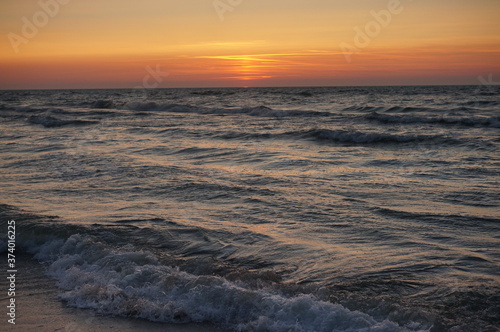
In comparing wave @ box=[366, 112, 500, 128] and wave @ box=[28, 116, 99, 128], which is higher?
wave @ box=[28, 116, 99, 128]

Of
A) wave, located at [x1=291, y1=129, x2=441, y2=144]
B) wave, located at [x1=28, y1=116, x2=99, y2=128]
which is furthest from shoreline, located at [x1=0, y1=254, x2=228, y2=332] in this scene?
wave, located at [x1=28, y1=116, x2=99, y2=128]

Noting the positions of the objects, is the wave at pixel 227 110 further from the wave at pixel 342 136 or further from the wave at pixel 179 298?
the wave at pixel 179 298

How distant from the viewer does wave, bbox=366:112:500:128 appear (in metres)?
24.3

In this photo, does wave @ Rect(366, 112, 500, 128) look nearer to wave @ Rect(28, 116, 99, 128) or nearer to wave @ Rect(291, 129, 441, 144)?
wave @ Rect(291, 129, 441, 144)

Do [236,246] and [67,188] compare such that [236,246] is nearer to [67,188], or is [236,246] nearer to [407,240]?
[407,240]

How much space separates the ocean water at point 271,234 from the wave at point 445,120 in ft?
29.4

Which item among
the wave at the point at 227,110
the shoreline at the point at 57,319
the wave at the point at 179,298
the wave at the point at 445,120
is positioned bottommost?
the shoreline at the point at 57,319

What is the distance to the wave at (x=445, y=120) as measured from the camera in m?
24.3

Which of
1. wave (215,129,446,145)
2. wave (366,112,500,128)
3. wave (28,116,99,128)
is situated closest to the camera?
wave (215,129,446,145)

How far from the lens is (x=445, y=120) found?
26016mm

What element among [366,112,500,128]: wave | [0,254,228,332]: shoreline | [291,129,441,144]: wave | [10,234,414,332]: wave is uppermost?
[366,112,500,128]: wave

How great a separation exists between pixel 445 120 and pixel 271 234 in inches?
846

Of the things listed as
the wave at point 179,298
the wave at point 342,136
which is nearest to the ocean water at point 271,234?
the wave at point 179,298

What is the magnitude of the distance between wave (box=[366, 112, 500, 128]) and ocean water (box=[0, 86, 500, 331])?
8.96 meters
